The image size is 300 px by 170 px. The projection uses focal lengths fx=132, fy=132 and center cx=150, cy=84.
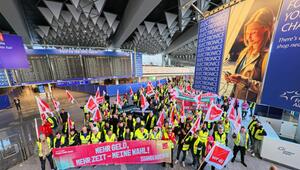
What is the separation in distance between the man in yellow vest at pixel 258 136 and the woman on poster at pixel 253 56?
5.58 meters

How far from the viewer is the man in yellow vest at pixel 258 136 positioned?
6301 millimetres

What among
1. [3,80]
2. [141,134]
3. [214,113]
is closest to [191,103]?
[214,113]

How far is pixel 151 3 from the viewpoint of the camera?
22.1 ft

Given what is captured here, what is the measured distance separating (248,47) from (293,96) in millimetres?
995

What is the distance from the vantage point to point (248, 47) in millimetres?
2338

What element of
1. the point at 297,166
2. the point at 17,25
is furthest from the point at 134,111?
the point at 17,25

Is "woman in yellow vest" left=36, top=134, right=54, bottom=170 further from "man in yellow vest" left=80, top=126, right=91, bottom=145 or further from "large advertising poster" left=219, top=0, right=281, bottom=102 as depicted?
"large advertising poster" left=219, top=0, right=281, bottom=102

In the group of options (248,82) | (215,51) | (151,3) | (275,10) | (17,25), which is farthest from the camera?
(17,25)

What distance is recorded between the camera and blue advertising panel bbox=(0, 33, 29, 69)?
649 centimetres

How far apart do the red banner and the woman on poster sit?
12.4 feet

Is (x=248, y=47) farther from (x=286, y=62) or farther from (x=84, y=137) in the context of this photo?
(x=84, y=137)

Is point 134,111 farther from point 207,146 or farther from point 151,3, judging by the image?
point 151,3

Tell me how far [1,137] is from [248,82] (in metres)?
13.2

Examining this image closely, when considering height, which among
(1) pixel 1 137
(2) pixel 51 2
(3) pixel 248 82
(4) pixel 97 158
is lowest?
(1) pixel 1 137
